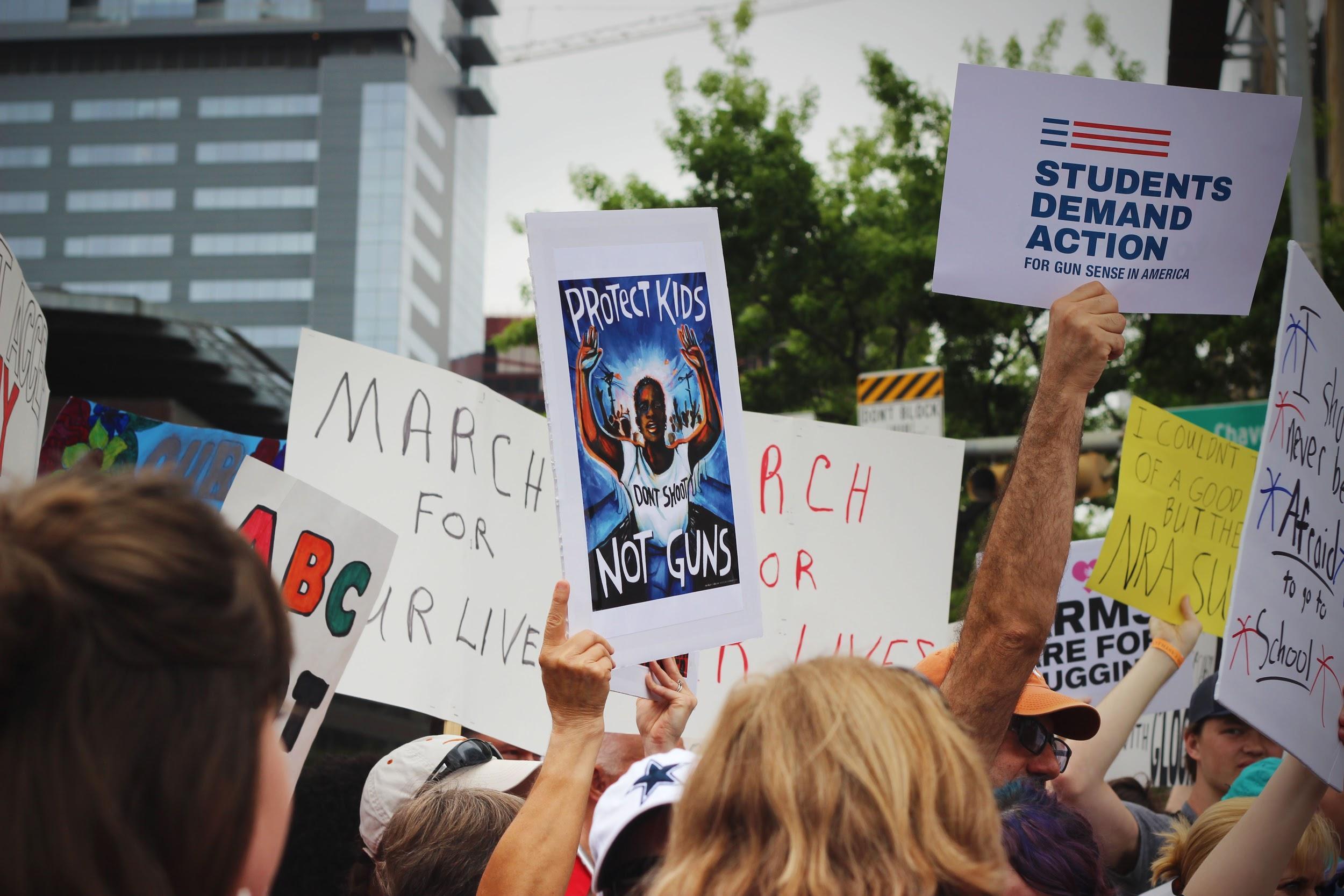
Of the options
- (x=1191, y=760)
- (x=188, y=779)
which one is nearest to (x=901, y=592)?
(x=1191, y=760)

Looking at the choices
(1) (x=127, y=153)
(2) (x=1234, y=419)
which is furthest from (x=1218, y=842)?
(1) (x=127, y=153)

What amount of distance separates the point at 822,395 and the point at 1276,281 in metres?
6.59

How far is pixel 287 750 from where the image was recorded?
2496 mm

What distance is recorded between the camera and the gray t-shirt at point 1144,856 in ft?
11.4

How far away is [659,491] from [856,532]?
1.86 meters

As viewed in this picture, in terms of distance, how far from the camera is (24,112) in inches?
4070

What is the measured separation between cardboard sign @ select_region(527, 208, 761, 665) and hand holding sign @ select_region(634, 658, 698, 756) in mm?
294

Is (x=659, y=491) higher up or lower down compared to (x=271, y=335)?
higher up

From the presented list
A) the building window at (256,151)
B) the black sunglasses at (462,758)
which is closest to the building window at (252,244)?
the building window at (256,151)

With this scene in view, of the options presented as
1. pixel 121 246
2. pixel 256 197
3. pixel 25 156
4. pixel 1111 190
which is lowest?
pixel 1111 190

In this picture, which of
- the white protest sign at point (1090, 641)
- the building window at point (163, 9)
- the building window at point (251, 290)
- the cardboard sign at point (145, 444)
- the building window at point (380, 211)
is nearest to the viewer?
the cardboard sign at point (145, 444)

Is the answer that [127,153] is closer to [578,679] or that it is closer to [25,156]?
[25,156]

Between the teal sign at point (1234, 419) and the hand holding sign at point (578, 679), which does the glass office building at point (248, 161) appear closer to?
the teal sign at point (1234, 419)

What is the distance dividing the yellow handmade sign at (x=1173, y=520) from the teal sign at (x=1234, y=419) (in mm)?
3417
